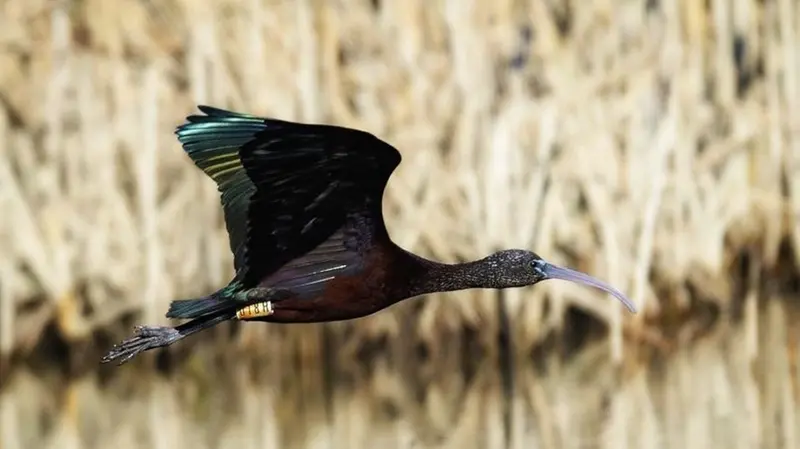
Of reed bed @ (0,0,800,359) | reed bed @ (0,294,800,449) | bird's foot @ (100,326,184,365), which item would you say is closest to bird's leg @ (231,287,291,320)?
bird's foot @ (100,326,184,365)

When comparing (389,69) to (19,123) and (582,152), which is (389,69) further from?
(19,123)

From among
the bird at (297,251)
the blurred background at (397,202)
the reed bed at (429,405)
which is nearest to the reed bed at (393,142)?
the blurred background at (397,202)

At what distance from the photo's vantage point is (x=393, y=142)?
365 inches

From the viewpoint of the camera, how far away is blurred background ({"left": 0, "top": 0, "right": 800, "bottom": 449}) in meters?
9.18

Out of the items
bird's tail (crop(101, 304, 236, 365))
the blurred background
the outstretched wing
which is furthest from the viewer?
the blurred background

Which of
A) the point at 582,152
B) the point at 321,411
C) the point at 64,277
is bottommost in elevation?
the point at 321,411

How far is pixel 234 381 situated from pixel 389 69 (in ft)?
5.59

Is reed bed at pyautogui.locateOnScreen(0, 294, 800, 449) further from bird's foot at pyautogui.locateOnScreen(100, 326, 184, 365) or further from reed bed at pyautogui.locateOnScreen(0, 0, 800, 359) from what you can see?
bird's foot at pyautogui.locateOnScreen(100, 326, 184, 365)

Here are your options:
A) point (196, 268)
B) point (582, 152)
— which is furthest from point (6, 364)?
point (582, 152)

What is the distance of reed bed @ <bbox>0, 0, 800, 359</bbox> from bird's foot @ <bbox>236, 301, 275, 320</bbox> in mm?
3737

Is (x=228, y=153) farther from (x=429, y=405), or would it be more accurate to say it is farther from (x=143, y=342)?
(x=429, y=405)

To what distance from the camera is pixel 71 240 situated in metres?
9.25

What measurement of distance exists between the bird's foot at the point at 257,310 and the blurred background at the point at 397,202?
3188 millimetres

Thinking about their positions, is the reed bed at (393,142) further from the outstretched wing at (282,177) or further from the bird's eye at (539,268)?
the outstretched wing at (282,177)
